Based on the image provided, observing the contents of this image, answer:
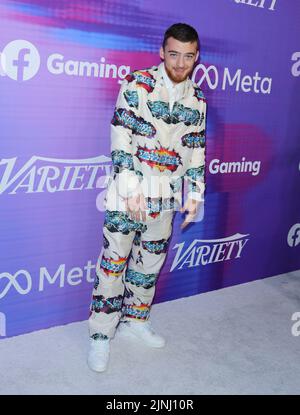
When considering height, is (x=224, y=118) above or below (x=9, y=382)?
above

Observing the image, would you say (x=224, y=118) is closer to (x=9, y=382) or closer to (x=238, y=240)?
(x=238, y=240)

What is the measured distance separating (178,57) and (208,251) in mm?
1399

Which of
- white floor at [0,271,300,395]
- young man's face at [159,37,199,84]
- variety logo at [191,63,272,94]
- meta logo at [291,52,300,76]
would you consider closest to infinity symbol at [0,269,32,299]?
white floor at [0,271,300,395]

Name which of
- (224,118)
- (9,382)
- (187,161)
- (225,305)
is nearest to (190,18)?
(224,118)

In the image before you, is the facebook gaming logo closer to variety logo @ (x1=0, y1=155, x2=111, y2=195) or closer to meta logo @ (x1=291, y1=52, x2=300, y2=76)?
variety logo @ (x1=0, y1=155, x2=111, y2=195)

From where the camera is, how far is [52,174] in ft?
6.88

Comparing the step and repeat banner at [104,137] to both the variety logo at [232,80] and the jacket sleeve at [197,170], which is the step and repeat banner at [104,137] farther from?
the jacket sleeve at [197,170]

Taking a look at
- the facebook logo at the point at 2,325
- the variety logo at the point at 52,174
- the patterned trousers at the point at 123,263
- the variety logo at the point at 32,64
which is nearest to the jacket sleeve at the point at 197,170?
the patterned trousers at the point at 123,263

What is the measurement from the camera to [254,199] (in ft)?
9.73

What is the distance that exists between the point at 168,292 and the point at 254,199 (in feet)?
2.78

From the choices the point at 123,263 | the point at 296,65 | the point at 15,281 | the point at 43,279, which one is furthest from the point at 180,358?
the point at 296,65

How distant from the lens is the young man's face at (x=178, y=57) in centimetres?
179

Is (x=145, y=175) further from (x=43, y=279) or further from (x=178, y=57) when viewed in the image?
(x=43, y=279)

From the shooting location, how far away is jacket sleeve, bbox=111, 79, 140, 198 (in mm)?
1837
